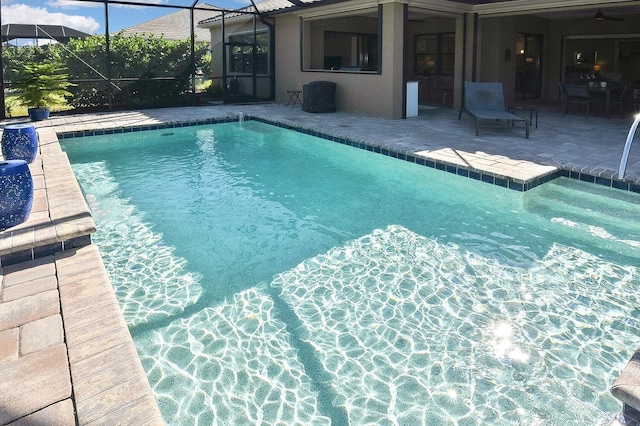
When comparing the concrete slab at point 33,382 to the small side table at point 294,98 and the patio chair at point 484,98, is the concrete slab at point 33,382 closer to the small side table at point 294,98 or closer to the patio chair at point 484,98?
the patio chair at point 484,98

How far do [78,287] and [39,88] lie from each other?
9701 millimetres

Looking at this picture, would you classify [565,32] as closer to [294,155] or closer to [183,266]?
[294,155]

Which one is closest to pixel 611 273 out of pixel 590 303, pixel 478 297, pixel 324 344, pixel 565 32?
pixel 590 303

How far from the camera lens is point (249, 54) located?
15.7m

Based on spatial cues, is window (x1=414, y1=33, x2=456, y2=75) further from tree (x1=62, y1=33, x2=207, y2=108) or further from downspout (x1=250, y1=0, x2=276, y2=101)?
tree (x1=62, y1=33, x2=207, y2=108)

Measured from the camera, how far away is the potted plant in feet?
35.9

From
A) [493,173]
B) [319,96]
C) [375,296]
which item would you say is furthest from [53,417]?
[319,96]

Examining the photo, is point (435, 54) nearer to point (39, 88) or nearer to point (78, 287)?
point (39, 88)

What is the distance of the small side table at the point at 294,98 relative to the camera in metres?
14.1

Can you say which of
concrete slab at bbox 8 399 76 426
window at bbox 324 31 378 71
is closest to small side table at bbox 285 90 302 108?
window at bbox 324 31 378 71

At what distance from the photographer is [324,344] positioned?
3102mm

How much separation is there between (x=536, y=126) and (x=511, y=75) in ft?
13.4

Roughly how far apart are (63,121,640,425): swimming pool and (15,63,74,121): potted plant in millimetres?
5824

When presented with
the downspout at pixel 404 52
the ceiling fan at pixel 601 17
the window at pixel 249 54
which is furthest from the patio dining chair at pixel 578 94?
the window at pixel 249 54
